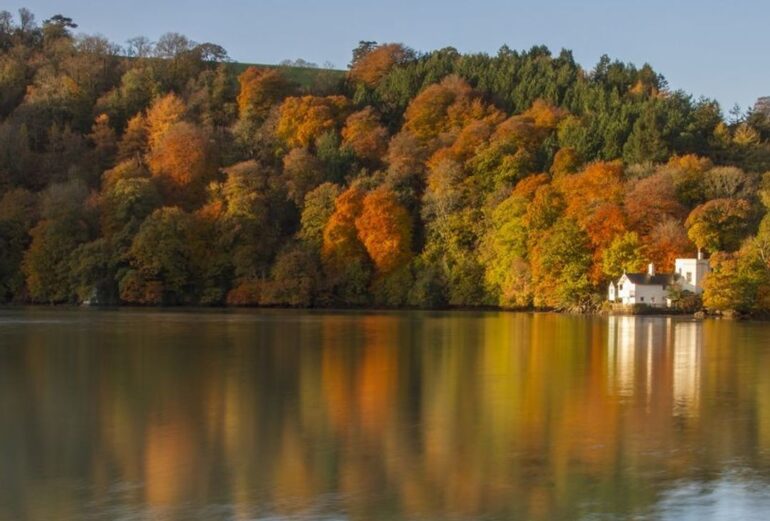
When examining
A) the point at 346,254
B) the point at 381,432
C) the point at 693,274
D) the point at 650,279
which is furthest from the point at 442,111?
the point at 381,432

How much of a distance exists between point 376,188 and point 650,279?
23986 mm

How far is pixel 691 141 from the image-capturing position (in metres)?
81.1

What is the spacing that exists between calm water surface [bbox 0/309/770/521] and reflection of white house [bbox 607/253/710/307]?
28.1 metres

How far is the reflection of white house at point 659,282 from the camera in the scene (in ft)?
201

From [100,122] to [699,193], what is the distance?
52.1m

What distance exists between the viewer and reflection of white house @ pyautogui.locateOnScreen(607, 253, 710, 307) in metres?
61.4

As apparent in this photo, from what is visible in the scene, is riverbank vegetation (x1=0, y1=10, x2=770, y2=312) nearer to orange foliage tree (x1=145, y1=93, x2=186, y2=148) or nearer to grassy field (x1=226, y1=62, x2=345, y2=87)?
orange foliage tree (x1=145, y1=93, x2=186, y2=148)

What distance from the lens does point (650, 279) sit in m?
62.3

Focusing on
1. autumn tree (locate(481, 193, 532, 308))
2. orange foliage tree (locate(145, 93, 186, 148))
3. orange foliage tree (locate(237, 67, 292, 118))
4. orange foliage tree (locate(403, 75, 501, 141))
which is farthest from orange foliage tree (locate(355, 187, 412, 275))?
orange foliage tree (locate(237, 67, 292, 118))

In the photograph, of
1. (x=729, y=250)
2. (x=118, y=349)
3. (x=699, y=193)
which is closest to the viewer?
(x=118, y=349)

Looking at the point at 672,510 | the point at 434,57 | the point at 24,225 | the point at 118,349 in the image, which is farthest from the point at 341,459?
the point at 434,57

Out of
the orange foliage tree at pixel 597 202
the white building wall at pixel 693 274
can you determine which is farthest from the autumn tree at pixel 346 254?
the white building wall at pixel 693 274

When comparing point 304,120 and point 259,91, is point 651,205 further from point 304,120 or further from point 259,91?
point 259,91

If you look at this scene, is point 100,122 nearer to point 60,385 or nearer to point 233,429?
point 60,385
